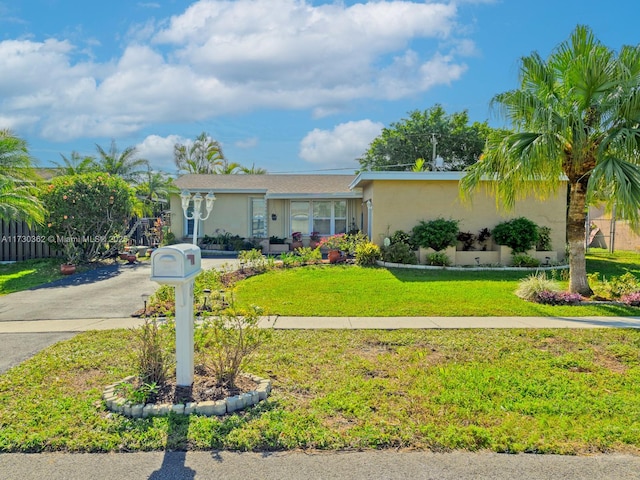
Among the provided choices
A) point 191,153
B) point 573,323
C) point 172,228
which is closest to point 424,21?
point 573,323

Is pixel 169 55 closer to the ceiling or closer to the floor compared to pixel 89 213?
closer to the ceiling

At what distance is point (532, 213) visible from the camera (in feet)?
49.6

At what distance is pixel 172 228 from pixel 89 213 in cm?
711

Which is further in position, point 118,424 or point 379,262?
point 379,262

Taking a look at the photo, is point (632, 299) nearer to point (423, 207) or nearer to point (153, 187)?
point (423, 207)

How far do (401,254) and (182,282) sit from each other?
1082cm

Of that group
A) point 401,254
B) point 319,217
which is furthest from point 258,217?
point 401,254

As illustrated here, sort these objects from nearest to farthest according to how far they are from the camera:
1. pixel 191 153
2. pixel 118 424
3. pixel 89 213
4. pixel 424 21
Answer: pixel 118 424 < pixel 424 21 < pixel 89 213 < pixel 191 153

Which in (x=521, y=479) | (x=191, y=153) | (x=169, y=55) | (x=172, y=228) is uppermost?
(x=191, y=153)

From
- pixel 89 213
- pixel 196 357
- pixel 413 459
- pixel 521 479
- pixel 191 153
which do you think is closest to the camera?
pixel 521 479

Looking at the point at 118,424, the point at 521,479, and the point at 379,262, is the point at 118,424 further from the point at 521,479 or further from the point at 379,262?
the point at 379,262

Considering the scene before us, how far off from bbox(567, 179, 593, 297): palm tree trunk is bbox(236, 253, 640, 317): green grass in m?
0.78

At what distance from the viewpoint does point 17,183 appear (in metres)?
14.0

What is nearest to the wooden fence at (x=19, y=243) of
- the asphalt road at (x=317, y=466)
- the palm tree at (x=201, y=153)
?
the asphalt road at (x=317, y=466)
